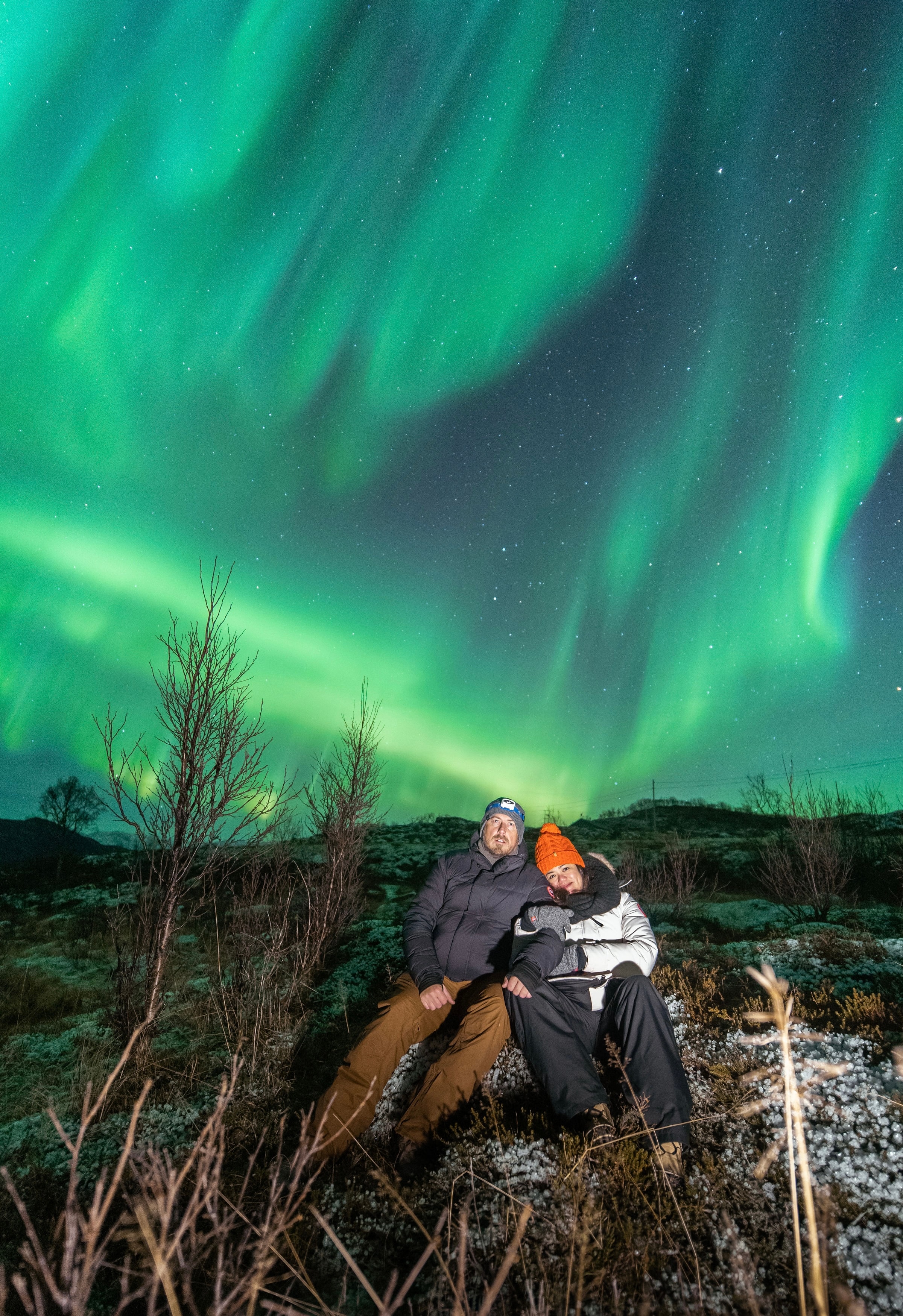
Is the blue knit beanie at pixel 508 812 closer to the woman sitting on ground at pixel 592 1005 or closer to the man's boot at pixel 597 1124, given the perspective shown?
the woman sitting on ground at pixel 592 1005

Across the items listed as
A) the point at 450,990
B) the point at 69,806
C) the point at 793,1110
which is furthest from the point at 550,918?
the point at 69,806

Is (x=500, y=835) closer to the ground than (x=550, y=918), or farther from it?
farther from it

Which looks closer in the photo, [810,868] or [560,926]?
[560,926]

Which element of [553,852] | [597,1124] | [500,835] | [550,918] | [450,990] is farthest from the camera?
[500,835]

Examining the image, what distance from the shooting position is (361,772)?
10523 millimetres

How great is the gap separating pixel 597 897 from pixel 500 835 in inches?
35.0

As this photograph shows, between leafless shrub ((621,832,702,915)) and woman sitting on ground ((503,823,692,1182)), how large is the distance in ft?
28.9

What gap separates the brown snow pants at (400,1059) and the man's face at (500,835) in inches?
41.4

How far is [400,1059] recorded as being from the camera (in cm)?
397

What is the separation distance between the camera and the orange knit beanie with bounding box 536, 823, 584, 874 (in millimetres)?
4746

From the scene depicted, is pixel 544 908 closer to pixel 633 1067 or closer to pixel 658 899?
pixel 633 1067

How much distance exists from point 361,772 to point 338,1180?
7.25 m

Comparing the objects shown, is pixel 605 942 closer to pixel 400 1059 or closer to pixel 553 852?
pixel 553 852

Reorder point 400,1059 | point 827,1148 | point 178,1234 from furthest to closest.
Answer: point 400,1059, point 827,1148, point 178,1234
